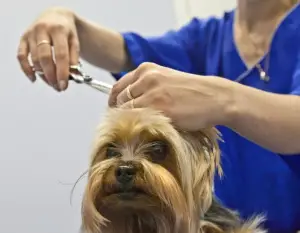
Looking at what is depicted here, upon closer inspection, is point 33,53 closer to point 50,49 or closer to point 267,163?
point 50,49

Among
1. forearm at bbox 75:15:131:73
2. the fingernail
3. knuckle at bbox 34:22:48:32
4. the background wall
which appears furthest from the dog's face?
the background wall

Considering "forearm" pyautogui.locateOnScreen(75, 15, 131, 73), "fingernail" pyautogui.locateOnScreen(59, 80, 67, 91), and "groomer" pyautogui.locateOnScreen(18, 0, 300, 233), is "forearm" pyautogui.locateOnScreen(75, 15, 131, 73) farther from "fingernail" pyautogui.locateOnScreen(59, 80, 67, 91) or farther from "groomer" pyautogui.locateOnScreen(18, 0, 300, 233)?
"fingernail" pyautogui.locateOnScreen(59, 80, 67, 91)

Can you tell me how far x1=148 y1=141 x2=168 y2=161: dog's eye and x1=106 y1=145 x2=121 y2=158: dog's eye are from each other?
0.15 ft

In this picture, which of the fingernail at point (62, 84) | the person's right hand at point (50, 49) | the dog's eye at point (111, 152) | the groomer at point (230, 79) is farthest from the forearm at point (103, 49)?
the dog's eye at point (111, 152)

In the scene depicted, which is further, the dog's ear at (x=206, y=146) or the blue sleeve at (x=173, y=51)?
the blue sleeve at (x=173, y=51)

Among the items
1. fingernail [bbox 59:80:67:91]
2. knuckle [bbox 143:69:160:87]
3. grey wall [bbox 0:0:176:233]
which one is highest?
knuckle [bbox 143:69:160:87]

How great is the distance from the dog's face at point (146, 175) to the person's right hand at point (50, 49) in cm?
13

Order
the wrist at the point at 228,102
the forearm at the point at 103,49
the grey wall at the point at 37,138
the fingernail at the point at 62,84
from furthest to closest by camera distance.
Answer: the grey wall at the point at 37,138
the forearm at the point at 103,49
the fingernail at the point at 62,84
the wrist at the point at 228,102

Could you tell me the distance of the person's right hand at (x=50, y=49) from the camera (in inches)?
37.4

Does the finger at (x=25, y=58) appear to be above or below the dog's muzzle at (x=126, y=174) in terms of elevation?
above

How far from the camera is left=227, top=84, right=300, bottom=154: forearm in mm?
782

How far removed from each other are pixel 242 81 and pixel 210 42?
0.14m

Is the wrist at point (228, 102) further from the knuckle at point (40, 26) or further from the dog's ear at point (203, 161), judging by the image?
the knuckle at point (40, 26)

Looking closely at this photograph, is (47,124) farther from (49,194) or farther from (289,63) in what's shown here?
(289,63)
